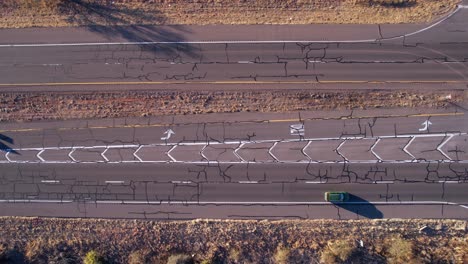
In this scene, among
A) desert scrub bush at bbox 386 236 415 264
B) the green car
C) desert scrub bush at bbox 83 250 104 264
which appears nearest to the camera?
desert scrub bush at bbox 386 236 415 264

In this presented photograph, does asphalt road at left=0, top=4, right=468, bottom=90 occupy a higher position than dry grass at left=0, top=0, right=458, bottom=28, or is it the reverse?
dry grass at left=0, top=0, right=458, bottom=28

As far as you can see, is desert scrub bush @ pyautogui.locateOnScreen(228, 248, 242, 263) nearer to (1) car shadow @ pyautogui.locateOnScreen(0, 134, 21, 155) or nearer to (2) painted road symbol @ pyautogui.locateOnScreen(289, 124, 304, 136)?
(2) painted road symbol @ pyautogui.locateOnScreen(289, 124, 304, 136)

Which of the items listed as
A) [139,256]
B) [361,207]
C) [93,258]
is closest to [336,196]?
[361,207]

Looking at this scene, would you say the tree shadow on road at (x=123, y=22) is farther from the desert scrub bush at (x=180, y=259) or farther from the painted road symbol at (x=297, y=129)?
the desert scrub bush at (x=180, y=259)

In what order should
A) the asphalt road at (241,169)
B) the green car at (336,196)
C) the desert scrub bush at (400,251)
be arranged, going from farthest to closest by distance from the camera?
the asphalt road at (241,169) < the green car at (336,196) < the desert scrub bush at (400,251)

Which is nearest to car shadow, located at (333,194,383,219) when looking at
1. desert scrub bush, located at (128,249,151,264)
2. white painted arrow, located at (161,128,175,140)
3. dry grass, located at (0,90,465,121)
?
dry grass, located at (0,90,465,121)

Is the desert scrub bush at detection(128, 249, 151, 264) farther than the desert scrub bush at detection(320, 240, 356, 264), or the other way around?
the desert scrub bush at detection(128, 249, 151, 264)

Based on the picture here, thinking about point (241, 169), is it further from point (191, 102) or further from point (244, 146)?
point (191, 102)

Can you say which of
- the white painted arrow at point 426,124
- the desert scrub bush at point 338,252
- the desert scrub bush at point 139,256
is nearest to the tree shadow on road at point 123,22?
the desert scrub bush at point 139,256
